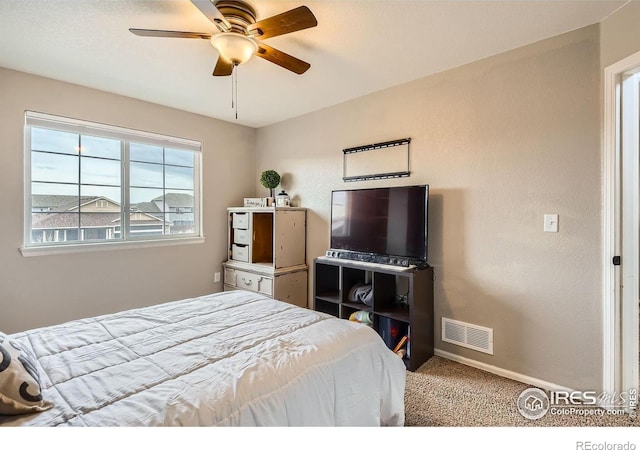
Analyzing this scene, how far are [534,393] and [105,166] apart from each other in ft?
13.6

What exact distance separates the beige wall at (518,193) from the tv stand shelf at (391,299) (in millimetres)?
185

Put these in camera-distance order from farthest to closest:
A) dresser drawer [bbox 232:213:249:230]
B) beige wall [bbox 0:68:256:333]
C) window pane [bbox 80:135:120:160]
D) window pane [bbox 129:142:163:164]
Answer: dresser drawer [bbox 232:213:249:230], window pane [bbox 129:142:163:164], window pane [bbox 80:135:120:160], beige wall [bbox 0:68:256:333]

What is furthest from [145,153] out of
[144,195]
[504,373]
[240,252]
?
[504,373]

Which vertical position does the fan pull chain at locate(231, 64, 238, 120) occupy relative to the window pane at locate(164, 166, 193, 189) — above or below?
above

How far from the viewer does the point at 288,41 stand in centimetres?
210

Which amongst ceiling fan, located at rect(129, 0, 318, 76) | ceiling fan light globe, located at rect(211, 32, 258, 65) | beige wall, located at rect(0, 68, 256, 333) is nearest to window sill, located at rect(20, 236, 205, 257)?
beige wall, located at rect(0, 68, 256, 333)

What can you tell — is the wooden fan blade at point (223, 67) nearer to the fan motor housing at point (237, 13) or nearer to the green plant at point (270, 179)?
the fan motor housing at point (237, 13)

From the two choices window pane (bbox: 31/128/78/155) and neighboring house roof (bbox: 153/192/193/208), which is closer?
window pane (bbox: 31/128/78/155)

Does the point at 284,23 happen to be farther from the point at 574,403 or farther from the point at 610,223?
the point at 574,403

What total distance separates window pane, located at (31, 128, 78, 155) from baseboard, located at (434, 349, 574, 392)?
3.85m

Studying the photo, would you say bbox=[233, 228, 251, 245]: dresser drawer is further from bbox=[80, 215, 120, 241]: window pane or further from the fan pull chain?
the fan pull chain

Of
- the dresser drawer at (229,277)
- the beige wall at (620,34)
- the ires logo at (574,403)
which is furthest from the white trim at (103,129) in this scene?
the ires logo at (574,403)

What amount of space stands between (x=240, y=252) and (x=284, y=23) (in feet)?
8.73

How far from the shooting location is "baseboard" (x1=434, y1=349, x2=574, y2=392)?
81.6 inches
